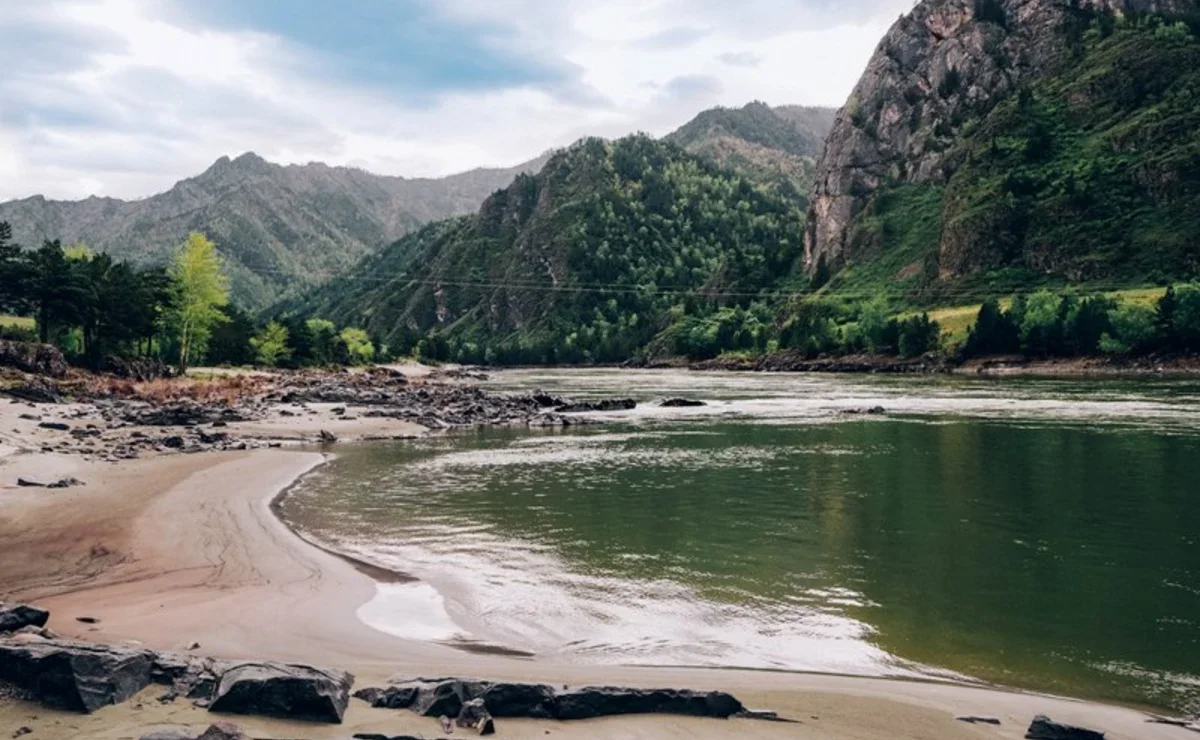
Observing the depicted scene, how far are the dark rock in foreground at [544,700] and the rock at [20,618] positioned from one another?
18.6 feet

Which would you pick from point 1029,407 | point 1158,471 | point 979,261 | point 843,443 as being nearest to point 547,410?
point 843,443

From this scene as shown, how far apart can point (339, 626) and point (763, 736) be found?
304 inches

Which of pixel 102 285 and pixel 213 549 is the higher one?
pixel 102 285

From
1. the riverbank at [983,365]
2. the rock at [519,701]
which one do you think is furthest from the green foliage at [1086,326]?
the rock at [519,701]

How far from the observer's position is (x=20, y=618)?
39.1ft

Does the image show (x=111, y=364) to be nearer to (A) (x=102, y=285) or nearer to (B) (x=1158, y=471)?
(A) (x=102, y=285)

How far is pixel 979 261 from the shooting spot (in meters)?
194

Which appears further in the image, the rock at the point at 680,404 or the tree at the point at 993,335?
the tree at the point at 993,335

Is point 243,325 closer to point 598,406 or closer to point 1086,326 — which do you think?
point 598,406

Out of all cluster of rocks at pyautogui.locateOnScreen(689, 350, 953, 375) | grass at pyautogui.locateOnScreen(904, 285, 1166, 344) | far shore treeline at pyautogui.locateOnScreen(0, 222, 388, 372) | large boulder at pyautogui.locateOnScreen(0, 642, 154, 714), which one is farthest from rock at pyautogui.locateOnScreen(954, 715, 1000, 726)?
grass at pyautogui.locateOnScreen(904, 285, 1166, 344)

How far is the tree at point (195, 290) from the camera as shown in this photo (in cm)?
9141

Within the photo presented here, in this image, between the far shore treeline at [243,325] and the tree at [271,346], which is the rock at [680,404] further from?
the tree at [271,346]

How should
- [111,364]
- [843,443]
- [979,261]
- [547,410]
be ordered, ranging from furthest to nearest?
1. [979,261]
2. [111,364]
3. [547,410]
4. [843,443]

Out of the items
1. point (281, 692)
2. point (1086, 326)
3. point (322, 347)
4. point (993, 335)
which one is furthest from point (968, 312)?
point (281, 692)
